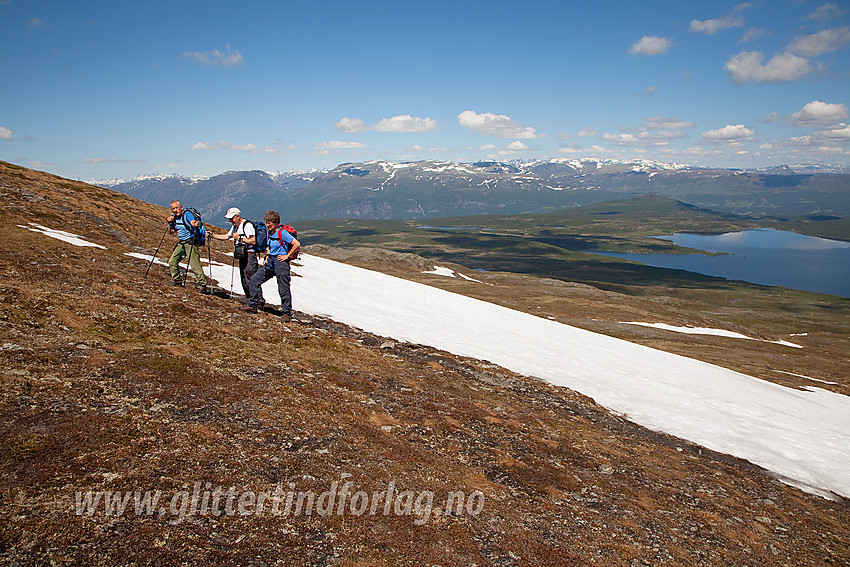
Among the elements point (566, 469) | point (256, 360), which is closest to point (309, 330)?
point (256, 360)

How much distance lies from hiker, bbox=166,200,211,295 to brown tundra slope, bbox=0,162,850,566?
2301mm

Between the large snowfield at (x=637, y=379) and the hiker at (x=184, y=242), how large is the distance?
410 centimetres

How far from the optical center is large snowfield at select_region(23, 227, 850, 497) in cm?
1686

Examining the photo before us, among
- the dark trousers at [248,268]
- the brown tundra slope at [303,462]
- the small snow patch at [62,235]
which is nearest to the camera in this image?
the brown tundra slope at [303,462]

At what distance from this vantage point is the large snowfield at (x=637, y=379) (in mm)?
16859

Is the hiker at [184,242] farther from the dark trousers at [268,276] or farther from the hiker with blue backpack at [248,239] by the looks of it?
the dark trousers at [268,276]

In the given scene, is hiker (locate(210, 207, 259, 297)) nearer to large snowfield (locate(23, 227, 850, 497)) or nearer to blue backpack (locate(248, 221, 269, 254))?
blue backpack (locate(248, 221, 269, 254))

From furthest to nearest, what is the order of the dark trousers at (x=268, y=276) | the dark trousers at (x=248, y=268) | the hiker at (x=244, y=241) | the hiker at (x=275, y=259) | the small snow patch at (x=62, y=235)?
the small snow patch at (x=62, y=235) < the dark trousers at (x=248, y=268) < the hiker at (x=244, y=241) < the dark trousers at (x=268, y=276) < the hiker at (x=275, y=259)

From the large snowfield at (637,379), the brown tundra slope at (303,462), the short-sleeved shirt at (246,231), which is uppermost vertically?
the short-sleeved shirt at (246,231)

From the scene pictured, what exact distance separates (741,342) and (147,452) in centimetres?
7595

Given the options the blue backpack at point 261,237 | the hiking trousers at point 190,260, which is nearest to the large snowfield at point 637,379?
the hiking trousers at point 190,260

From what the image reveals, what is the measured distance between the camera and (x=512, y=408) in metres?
14.3

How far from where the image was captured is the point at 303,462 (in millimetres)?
8023

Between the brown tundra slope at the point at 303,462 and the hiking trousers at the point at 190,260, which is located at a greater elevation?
the hiking trousers at the point at 190,260
